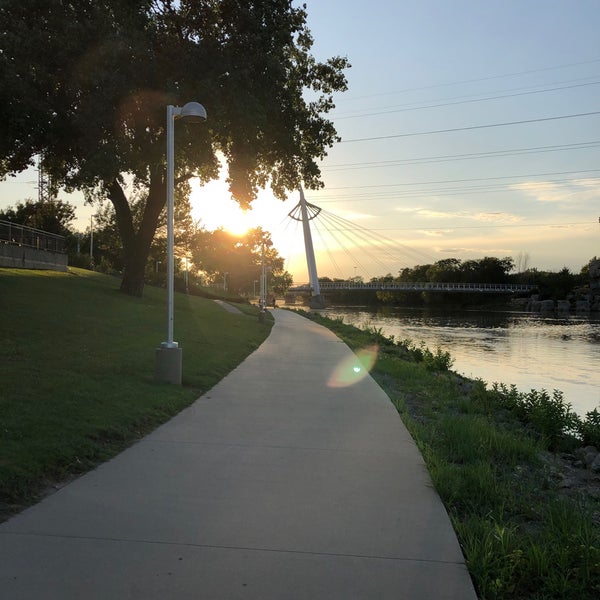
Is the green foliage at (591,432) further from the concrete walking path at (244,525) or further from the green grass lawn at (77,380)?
the green grass lawn at (77,380)

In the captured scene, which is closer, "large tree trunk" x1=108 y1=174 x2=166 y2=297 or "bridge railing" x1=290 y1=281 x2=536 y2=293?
"large tree trunk" x1=108 y1=174 x2=166 y2=297

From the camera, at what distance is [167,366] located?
30.2 ft

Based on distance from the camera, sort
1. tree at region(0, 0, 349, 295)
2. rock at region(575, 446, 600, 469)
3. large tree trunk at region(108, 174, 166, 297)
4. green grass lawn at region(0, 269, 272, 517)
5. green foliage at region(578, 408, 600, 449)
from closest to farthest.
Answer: green grass lawn at region(0, 269, 272, 517), rock at region(575, 446, 600, 469), green foliage at region(578, 408, 600, 449), tree at region(0, 0, 349, 295), large tree trunk at region(108, 174, 166, 297)

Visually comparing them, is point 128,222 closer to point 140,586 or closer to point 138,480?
point 138,480

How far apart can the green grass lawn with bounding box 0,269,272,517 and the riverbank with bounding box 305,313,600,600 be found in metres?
3.28

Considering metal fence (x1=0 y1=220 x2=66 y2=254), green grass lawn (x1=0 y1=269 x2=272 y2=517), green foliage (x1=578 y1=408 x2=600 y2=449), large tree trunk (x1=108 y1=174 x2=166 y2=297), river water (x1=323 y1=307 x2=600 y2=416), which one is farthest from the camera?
metal fence (x1=0 y1=220 x2=66 y2=254)

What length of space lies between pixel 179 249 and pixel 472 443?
52.4 m

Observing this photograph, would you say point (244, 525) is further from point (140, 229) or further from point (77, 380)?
point (140, 229)

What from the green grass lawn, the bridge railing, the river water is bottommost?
the river water

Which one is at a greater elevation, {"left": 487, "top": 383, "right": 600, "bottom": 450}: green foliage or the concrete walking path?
the concrete walking path

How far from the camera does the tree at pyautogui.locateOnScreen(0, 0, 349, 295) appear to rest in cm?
1831

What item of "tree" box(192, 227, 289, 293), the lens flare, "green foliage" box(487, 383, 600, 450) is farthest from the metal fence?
"tree" box(192, 227, 289, 293)

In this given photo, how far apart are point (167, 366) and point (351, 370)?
183 inches

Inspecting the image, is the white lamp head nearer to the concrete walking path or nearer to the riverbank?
the concrete walking path
